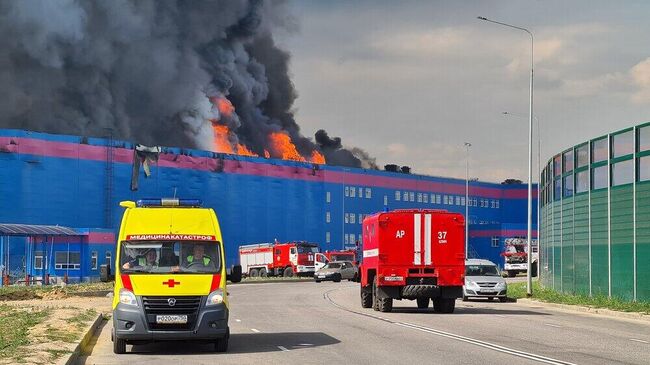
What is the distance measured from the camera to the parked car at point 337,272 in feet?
248

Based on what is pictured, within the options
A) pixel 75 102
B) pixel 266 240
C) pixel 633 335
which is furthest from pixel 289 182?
pixel 633 335

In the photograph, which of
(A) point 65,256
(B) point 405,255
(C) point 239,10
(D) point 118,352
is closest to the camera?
(D) point 118,352

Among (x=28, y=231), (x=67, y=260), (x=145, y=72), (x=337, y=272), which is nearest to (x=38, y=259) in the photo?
(x=67, y=260)

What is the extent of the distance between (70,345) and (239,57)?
116 metres

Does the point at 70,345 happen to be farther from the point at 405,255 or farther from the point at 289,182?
the point at 289,182

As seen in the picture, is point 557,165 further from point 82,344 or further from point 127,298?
point 127,298

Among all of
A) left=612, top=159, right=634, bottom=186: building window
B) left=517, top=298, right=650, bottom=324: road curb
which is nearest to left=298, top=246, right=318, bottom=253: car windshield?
left=517, top=298, right=650, bottom=324: road curb

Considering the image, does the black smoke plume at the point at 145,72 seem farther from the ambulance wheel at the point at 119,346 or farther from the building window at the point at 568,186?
the ambulance wheel at the point at 119,346

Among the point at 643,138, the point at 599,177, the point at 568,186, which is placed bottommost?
the point at 599,177

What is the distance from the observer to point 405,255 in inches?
1316

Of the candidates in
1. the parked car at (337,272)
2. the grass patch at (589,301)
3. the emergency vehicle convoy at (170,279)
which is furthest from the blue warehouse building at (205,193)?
the emergency vehicle convoy at (170,279)

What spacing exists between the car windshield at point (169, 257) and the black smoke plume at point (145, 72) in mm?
84789

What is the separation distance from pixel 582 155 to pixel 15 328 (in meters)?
25.2

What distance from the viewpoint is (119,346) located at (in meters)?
18.6
